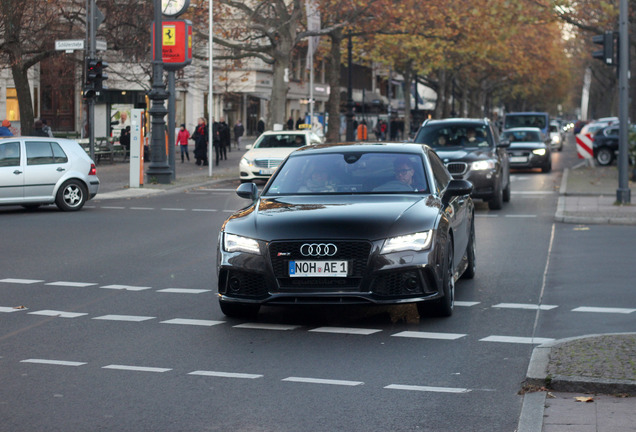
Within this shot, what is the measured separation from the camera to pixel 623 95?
21.5 meters

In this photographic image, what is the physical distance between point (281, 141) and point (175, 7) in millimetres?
4874

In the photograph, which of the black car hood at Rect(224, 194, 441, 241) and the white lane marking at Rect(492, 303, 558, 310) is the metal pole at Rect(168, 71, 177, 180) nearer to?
the white lane marking at Rect(492, 303, 558, 310)

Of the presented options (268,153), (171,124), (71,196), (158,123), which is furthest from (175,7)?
(71,196)

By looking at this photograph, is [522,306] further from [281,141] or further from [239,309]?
[281,141]

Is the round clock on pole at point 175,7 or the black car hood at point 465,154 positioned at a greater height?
the round clock on pole at point 175,7

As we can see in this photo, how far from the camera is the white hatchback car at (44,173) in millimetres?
21328

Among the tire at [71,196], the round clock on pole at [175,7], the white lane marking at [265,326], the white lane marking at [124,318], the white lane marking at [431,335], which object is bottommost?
the tire at [71,196]

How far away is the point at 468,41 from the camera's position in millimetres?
47625

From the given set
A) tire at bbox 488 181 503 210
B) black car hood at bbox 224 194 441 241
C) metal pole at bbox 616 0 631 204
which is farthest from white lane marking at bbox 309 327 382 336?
metal pole at bbox 616 0 631 204

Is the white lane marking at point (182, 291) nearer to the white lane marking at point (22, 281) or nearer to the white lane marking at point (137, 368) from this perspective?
the white lane marking at point (22, 281)

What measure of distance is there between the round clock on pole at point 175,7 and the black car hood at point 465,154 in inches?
475

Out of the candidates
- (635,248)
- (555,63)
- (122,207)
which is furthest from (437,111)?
(635,248)

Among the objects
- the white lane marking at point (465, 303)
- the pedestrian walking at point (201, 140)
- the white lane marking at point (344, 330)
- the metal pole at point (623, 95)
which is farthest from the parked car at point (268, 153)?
the white lane marking at point (344, 330)

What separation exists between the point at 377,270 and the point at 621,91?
1411 centimetres
